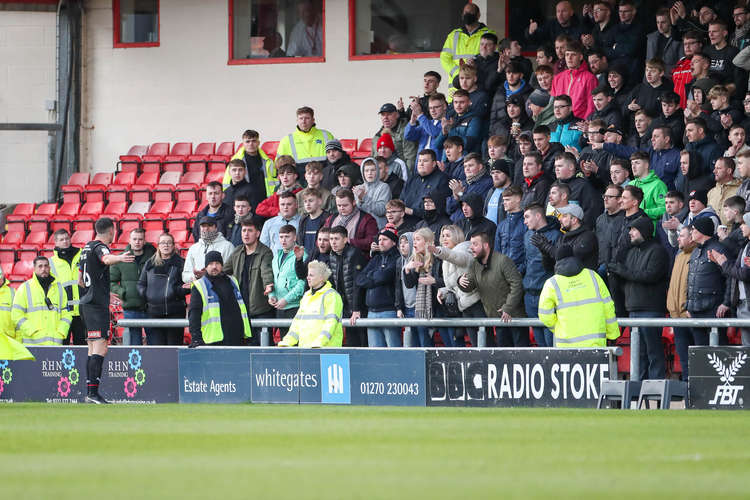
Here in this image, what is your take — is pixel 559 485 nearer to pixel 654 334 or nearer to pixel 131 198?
pixel 654 334

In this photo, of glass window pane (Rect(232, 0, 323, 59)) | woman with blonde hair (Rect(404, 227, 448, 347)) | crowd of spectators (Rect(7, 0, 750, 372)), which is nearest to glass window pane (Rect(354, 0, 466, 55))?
glass window pane (Rect(232, 0, 323, 59))

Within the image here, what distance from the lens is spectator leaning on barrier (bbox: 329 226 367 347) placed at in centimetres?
1534

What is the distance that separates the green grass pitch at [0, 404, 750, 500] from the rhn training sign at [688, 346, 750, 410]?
66cm

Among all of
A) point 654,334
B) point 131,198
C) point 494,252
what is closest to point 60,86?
point 131,198

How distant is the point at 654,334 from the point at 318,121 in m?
11.4

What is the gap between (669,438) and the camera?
9000 millimetres

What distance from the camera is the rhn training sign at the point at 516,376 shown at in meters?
12.8

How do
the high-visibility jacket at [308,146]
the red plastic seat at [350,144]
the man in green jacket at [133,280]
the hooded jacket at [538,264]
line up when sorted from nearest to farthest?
the hooded jacket at [538,264], the man in green jacket at [133,280], the high-visibility jacket at [308,146], the red plastic seat at [350,144]

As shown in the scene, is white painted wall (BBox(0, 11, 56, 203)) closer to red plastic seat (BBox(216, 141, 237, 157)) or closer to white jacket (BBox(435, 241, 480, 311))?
red plastic seat (BBox(216, 141, 237, 157))

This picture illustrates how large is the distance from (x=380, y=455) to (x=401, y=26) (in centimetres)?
1611

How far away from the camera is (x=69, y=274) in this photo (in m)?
18.3

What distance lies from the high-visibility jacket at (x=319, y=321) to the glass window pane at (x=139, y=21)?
468 inches

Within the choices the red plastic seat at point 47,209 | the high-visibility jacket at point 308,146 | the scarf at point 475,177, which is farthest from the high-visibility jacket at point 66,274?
the scarf at point 475,177

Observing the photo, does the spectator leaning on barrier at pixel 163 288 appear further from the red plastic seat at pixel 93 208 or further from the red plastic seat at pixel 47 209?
the red plastic seat at pixel 47 209
